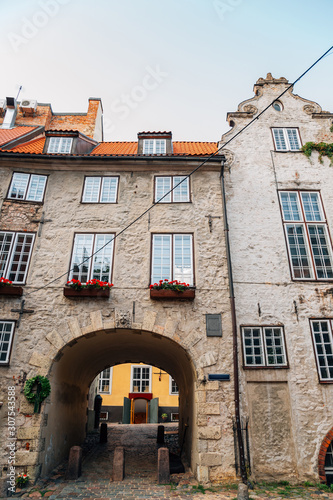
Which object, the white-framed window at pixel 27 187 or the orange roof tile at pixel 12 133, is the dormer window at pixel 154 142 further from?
the orange roof tile at pixel 12 133

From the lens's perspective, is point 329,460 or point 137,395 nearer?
point 329,460

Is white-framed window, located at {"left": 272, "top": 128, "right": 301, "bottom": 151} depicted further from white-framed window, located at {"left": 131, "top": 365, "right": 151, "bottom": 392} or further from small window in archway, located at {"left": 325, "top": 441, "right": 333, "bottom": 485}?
white-framed window, located at {"left": 131, "top": 365, "right": 151, "bottom": 392}

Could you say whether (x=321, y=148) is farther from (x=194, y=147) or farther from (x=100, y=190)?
(x=100, y=190)

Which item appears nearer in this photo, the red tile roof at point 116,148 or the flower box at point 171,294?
the flower box at point 171,294

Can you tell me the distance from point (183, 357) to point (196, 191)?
216 inches

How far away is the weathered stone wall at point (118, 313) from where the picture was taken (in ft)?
29.2

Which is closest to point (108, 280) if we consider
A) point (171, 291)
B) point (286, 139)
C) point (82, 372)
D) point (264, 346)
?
point (171, 291)

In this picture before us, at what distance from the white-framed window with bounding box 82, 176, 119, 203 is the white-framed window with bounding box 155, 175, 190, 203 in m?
1.47

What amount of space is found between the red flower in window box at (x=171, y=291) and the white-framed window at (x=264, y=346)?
77.5 inches

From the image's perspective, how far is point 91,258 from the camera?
10.7 meters

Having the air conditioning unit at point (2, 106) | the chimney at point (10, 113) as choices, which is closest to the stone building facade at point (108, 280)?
the chimney at point (10, 113)

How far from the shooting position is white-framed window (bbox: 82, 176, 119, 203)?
11734mm

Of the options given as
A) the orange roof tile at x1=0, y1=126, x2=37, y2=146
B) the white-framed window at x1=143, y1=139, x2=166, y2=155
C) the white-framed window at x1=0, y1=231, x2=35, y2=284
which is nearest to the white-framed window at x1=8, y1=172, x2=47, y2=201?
the white-framed window at x1=0, y1=231, x2=35, y2=284

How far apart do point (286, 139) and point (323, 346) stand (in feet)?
25.2
